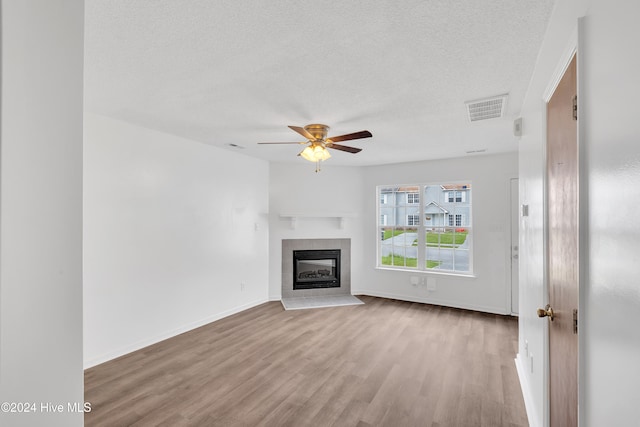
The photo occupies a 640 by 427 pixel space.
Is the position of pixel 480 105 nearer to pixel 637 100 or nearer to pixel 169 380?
pixel 637 100

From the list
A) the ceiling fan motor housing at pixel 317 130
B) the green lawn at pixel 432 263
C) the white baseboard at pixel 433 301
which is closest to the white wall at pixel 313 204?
the white baseboard at pixel 433 301

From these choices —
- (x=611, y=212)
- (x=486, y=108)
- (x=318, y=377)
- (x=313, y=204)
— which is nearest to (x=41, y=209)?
(x=611, y=212)

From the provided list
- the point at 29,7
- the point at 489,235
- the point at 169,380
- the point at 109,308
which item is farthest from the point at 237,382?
the point at 489,235

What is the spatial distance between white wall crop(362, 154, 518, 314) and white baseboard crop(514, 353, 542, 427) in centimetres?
188

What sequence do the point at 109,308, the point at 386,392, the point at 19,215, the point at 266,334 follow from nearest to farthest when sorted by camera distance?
1. the point at 19,215
2. the point at 386,392
3. the point at 109,308
4. the point at 266,334

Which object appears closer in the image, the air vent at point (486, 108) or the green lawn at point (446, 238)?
the air vent at point (486, 108)

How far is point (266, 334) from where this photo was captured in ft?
12.7

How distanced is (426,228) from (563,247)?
3.98 metres

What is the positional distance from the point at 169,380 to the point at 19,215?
272cm

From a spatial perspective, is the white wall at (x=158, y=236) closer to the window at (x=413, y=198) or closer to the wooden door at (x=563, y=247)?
the window at (x=413, y=198)

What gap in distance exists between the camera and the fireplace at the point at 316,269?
567 cm

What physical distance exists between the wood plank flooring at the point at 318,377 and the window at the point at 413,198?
2.12 metres

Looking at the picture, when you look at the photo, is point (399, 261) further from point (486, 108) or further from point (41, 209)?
point (41, 209)

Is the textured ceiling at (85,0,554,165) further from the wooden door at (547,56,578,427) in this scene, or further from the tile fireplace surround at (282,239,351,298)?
the tile fireplace surround at (282,239,351,298)
